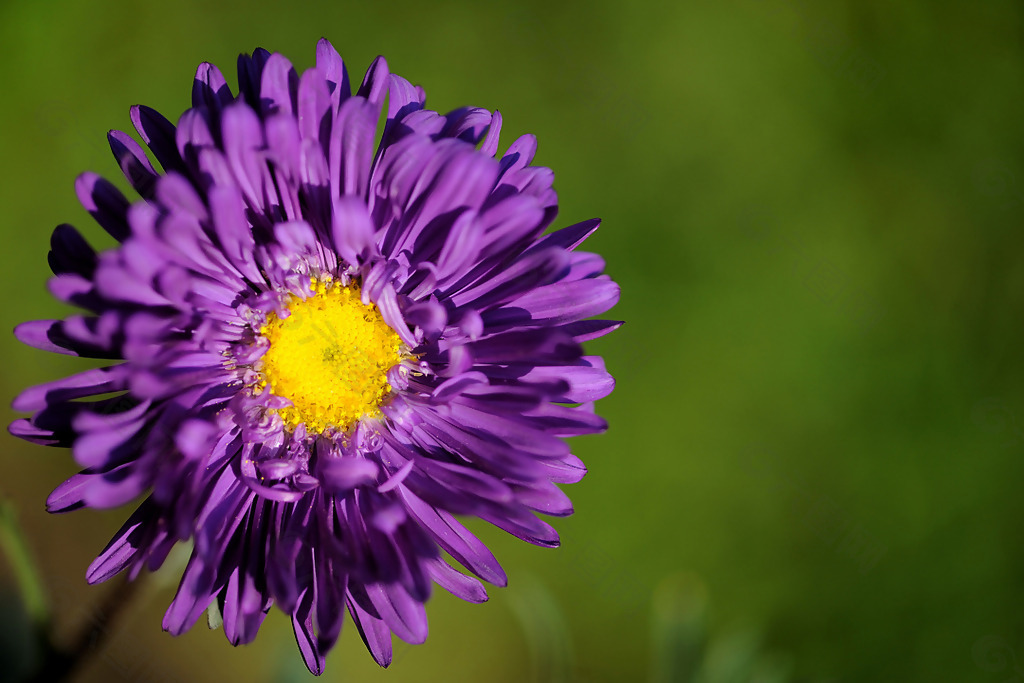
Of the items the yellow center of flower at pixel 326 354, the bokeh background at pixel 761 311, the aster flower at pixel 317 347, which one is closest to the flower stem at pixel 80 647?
the aster flower at pixel 317 347

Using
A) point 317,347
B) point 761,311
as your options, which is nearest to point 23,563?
point 317,347

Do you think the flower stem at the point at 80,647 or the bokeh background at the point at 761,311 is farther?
the bokeh background at the point at 761,311

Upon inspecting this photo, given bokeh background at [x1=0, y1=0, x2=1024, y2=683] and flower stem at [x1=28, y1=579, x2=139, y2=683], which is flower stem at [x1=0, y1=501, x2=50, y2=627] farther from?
bokeh background at [x1=0, y1=0, x2=1024, y2=683]

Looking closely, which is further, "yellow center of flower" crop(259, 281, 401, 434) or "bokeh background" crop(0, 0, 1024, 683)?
"bokeh background" crop(0, 0, 1024, 683)

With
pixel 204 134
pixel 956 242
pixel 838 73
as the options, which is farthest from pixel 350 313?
pixel 956 242

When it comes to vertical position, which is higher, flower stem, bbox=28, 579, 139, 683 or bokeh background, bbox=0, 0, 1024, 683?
bokeh background, bbox=0, 0, 1024, 683

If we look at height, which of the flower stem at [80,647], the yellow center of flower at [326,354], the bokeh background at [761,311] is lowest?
the flower stem at [80,647]

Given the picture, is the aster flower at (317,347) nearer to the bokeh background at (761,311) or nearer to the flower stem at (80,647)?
the flower stem at (80,647)

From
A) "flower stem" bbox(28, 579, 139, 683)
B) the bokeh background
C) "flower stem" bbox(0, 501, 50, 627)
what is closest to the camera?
"flower stem" bbox(0, 501, 50, 627)

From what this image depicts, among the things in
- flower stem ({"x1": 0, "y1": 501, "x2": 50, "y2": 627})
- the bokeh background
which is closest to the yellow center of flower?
flower stem ({"x1": 0, "y1": 501, "x2": 50, "y2": 627})
